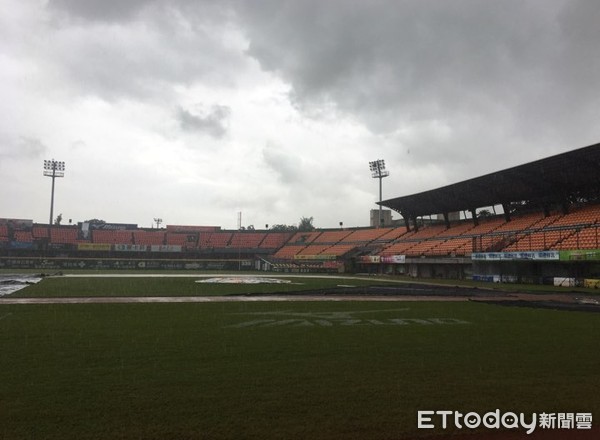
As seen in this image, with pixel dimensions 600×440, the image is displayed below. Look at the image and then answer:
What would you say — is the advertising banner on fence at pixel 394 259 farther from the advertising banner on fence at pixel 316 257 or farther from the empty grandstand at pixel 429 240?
the advertising banner on fence at pixel 316 257

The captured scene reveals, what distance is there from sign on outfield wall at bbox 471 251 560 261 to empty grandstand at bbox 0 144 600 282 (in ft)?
0.34

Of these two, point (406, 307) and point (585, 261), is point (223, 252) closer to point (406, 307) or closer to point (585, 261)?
point (585, 261)

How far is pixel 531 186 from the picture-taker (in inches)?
2072

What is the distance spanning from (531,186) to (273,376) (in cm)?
5291

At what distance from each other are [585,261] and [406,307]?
2572cm

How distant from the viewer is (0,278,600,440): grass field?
6.01 metres

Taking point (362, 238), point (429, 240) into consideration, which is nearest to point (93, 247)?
point (362, 238)

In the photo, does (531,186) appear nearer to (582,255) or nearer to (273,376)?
(582,255)

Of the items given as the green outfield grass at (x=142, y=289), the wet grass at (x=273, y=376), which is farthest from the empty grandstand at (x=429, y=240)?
the wet grass at (x=273, y=376)

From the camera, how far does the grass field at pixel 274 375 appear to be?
237 inches

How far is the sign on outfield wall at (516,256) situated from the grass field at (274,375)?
91.1 ft

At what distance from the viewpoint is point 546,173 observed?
4853 centimetres

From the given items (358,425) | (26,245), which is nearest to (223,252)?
(26,245)

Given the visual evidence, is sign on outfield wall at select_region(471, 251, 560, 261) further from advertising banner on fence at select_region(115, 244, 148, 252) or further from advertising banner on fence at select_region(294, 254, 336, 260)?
advertising banner on fence at select_region(115, 244, 148, 252)
